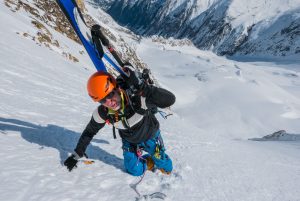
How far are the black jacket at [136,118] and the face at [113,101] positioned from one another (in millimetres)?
275

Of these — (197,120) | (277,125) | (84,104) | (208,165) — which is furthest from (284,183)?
(277,125)

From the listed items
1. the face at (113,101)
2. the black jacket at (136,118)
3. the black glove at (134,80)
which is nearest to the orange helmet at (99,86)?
the face at (113,101)

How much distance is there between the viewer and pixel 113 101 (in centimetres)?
595

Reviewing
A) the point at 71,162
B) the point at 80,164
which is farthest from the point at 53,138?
the point at 71,162

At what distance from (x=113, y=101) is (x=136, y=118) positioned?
0.77 metres

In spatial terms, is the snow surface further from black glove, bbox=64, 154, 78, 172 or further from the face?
the face

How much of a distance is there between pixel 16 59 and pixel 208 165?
10255 millimetres

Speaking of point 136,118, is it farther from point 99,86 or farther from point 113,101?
point 99,86

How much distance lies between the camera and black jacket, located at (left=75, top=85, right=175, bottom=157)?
5996 mm

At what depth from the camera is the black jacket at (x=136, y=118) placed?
6.00 m

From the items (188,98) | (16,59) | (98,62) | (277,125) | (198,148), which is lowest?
(188,98)

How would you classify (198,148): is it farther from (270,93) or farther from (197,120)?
(270,93)

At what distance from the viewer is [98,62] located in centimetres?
720

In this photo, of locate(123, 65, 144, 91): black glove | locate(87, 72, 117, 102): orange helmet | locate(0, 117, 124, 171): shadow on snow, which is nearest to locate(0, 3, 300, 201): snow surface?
locate(0, 117, 124, 171): shadow on snow
